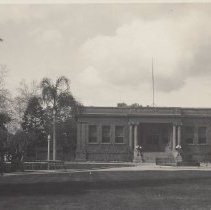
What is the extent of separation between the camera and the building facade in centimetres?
4875

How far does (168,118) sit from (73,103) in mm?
9694

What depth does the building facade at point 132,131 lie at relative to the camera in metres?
48.8

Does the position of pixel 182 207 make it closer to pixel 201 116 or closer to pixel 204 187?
pixel 204 187

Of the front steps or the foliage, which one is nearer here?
the front steps

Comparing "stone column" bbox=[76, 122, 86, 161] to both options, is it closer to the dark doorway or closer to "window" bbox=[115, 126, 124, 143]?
"window" bbox=[115, 126, 124, 143]

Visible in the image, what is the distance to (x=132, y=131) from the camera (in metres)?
49.1

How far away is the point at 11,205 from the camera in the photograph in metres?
13.0

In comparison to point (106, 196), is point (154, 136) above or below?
above

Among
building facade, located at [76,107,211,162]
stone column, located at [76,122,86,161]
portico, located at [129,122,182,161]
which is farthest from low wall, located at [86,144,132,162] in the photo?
portico, located at [129,122,182,161]

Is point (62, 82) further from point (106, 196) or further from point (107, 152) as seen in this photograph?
point (106, 196)

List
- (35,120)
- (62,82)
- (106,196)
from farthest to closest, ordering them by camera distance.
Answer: (35,120)
(62,82)
(106,196)

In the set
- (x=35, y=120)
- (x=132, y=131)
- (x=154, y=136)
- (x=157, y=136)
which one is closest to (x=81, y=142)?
(x=132, y=131)

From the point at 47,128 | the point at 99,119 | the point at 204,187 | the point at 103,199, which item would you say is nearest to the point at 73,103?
the point at 99,119

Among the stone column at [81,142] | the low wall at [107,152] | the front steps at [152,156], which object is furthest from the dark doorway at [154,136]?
the stone column at [81,142]
